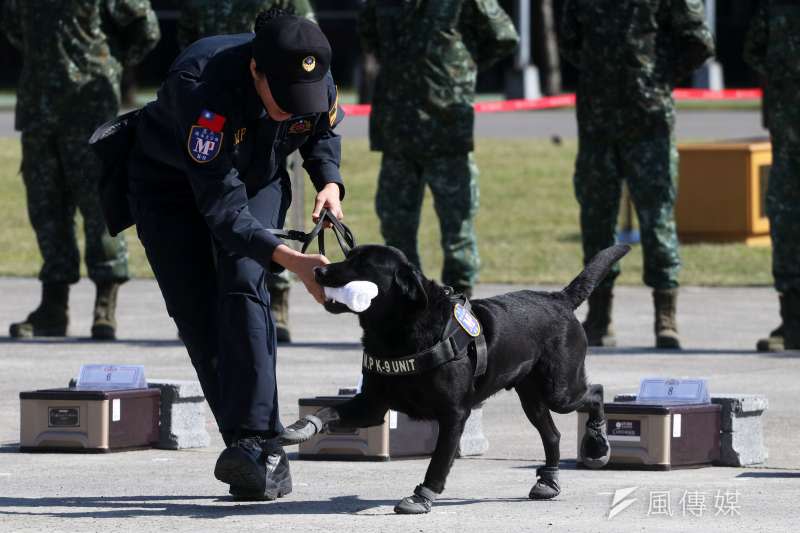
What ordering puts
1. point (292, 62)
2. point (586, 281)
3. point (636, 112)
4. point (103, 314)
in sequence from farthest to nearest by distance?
point (103, 314), point (636, 112), point (586, 281), point (292, 62)

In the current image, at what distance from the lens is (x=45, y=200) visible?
10.4 m

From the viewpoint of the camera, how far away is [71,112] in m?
10.3

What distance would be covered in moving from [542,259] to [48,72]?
227 inches

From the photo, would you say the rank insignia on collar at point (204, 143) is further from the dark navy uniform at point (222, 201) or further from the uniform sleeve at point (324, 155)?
the uniform sleeve at point (324, 155)

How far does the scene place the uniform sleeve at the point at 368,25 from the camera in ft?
34.2

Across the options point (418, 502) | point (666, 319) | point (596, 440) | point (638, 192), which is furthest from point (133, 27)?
point (418, 502)

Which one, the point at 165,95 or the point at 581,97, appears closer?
the point at 165,95

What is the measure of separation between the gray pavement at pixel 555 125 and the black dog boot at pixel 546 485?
18229 millimetres

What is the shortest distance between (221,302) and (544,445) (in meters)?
1.22

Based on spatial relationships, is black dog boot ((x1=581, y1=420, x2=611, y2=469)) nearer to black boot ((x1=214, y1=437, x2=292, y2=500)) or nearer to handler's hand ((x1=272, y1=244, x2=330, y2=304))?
black boot ((x1=214, y1=437, x2=292, y2=500))

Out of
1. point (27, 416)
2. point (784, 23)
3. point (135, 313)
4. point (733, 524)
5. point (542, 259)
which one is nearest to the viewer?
point (733, 524)

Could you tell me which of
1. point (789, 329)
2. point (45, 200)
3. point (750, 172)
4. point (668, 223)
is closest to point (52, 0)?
point (45, 200)

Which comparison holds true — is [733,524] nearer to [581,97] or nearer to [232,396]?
[232,396]

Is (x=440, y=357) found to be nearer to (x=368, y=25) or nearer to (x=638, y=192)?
(x=638, y=192)
